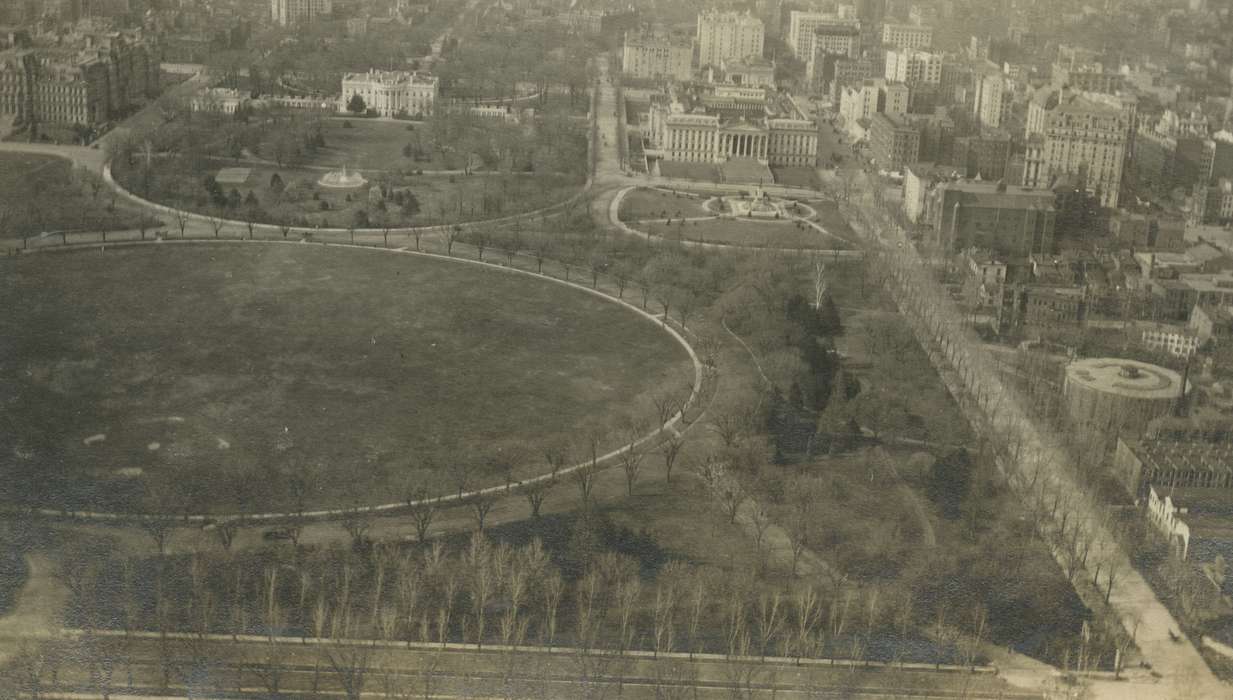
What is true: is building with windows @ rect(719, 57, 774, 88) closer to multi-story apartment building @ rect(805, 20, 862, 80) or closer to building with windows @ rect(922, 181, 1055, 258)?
multi-story apartment building @ rect(805, 20, 862, 80)

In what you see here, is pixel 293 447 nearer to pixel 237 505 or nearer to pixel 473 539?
pixel 237 505

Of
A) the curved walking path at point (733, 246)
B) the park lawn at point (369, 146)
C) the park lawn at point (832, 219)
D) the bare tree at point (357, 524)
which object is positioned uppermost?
the park lawn at point (369, 146)

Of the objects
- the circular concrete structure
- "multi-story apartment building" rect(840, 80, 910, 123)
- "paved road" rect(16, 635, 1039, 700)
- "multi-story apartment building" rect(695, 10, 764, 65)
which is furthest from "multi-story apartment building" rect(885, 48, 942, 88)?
"paved road" rect(16, 635, 1039, 700)

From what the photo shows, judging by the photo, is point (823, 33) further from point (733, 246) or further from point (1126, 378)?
point (1126, 378)

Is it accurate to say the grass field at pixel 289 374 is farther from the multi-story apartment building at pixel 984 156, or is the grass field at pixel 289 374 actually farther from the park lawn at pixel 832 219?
the multi-story apartment building at pixel 984 156

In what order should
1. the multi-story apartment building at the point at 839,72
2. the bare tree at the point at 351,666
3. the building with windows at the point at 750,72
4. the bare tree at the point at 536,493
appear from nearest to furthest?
the bare tree at the point at 351,666 → the bare tree at the point at 536,493 → the building with windows at the point at 750,72 → the multi-story apartment building at the point at 839,72

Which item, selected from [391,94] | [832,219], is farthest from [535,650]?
[391,94]

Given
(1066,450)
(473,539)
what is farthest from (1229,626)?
(473,539)

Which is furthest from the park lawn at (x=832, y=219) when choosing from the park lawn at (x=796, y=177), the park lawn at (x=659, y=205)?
the park lawn at (x=659, y=205)
